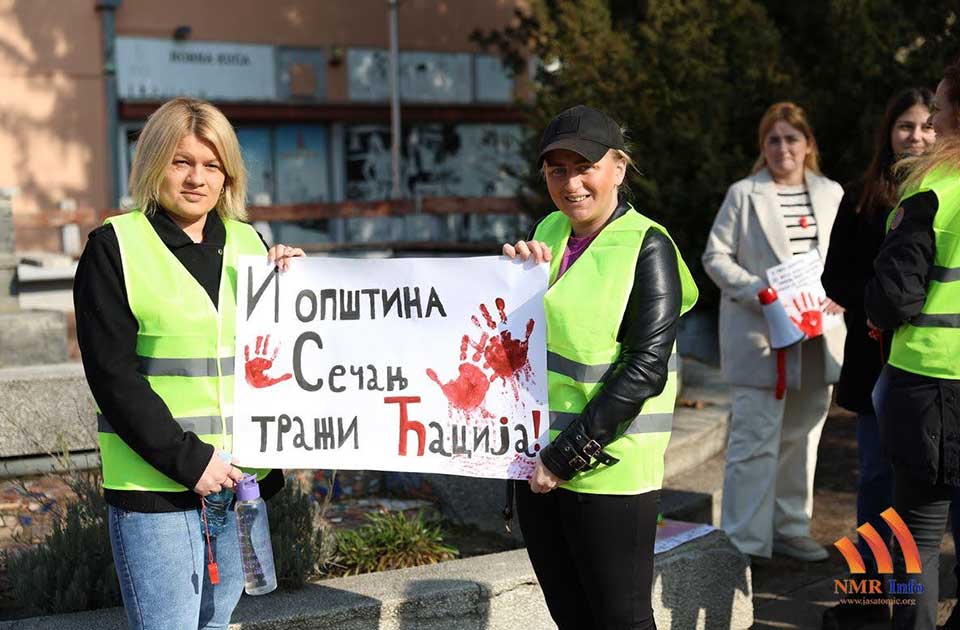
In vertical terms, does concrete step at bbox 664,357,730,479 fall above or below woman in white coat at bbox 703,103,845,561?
below

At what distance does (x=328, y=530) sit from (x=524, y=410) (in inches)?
63.3

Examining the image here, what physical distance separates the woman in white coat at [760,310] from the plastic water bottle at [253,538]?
2915 millimetres

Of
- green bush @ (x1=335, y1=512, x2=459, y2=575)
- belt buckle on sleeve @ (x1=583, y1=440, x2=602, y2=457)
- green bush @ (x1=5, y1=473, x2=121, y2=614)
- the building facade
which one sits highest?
the building facade

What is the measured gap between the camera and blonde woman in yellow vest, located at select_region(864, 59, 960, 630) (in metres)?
3.54

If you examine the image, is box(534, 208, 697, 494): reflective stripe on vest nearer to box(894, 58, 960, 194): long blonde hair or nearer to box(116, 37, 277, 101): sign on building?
box(894, 58, 960, 194): long blonde hair

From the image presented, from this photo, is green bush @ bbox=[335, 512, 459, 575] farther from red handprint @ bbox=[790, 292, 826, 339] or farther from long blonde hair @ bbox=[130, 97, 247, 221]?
long blonde hair @ bbox=[130, 97, 247, 221]

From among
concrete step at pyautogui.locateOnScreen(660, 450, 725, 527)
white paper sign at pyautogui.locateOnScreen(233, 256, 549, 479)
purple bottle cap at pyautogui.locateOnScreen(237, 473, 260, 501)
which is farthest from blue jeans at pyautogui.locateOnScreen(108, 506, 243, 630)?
concrete step at pyautogui.locateOnScreen(660, 450, 725, 527)

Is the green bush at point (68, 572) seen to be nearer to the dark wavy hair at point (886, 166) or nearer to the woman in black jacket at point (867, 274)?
the woman in black jacket at point (867, 274)

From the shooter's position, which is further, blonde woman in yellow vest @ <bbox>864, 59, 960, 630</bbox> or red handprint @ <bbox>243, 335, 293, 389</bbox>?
blonde woman in yellow vest @ <bbox>864, 59, 960, 630</bbox>

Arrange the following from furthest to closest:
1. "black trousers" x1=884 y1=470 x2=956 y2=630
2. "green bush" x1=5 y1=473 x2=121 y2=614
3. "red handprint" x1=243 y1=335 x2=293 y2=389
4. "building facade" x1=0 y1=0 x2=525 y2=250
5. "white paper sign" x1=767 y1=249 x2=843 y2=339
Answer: "building facade" x1=0 y1=0 x2=525 y2=250 → "white paper sign" x1=767 y1=249 x2=843 y2=339 → "green bush" x1=5 y1=473 x2=121 y2=614 → "black trousers" x1=884 y1=470 x2=956 y2=630 → "red handprint" x1=243 y1=335 x2=293 y2=389

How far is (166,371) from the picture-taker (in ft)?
9.39

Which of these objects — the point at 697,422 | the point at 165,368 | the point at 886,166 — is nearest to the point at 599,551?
the point at 165,368

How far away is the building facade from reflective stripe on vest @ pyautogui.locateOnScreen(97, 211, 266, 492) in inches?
512

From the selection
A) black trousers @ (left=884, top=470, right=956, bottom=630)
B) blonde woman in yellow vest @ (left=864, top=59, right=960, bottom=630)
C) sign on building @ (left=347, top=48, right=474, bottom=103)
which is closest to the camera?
blonde woman in yellow vest @ (left=864, top=59, right=960, bottom=630)
